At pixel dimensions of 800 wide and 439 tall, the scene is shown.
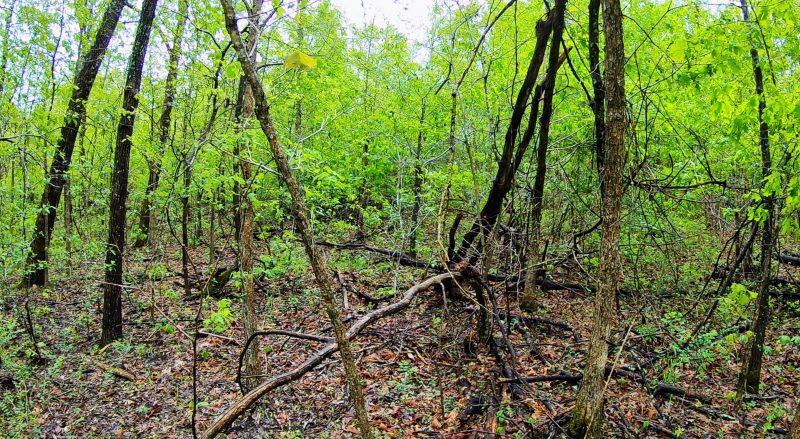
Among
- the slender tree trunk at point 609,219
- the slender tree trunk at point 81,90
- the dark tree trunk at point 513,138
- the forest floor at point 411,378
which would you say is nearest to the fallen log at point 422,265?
the forest floor at point 411,378

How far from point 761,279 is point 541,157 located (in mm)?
2926

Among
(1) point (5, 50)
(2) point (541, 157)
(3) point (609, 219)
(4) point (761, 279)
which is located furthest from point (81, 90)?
(4) point (761, 279)

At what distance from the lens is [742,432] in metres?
4.44

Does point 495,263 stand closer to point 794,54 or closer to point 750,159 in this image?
point 750,159

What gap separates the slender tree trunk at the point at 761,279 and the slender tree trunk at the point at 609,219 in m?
2.51

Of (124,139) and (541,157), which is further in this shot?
(124,139)

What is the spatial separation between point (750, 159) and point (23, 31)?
13.9 metres

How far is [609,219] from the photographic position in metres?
3.01

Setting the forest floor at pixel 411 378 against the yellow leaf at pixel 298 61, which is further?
the forest floor at pixel 411 378

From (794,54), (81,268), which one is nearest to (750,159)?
(794,54)

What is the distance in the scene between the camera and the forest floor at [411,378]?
474 centimetres

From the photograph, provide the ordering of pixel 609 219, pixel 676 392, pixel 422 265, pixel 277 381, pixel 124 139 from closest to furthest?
pixel 609 219, pixel 277 381, pixel 676 392, pixel 124 139, pixel 422 265

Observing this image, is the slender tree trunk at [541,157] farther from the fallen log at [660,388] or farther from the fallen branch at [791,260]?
the fallen branch at [791,260]

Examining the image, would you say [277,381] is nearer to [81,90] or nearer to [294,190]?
[294,190]
